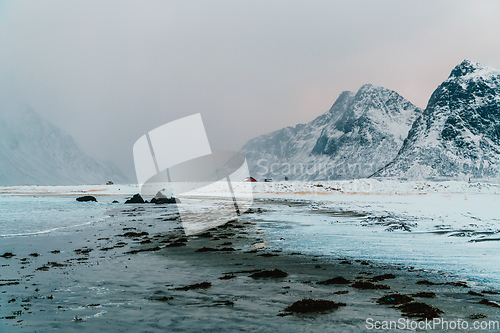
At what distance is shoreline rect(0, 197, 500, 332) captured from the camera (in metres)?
7.20

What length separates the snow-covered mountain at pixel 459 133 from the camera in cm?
11000

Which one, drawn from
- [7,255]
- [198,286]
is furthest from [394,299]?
[7,255]

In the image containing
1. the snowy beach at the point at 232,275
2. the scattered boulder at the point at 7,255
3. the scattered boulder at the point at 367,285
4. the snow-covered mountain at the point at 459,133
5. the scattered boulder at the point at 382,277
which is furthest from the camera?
the snow-covered mountain at the point at 459,133

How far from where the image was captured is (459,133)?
120 meters

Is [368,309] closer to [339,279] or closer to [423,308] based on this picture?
[423,308]

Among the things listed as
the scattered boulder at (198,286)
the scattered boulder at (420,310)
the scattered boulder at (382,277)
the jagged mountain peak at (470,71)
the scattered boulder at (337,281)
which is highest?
the jagged mountain peak at (470,71)

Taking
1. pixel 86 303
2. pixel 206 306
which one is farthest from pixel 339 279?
pixel 86 303

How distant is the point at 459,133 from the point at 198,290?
431 ft

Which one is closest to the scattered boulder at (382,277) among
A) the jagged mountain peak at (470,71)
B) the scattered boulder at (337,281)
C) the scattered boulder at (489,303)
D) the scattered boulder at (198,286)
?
the scattered boulder at (337,281)

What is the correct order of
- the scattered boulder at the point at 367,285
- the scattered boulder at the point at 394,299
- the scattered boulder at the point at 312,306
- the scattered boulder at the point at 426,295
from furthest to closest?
the scattered boulder at the point at 367,285, the scattered boulder at the point at 426,295, the scattered boulder at the point at 394,299, the scattered boulder at the point at 312,306

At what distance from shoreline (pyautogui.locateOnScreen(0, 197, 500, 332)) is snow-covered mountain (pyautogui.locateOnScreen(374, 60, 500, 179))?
110369mm

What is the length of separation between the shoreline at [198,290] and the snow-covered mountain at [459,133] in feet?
362

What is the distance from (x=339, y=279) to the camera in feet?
34.4

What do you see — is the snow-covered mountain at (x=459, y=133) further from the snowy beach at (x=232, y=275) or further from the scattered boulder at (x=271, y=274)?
the scattered boulder at (x=271, y=274)
